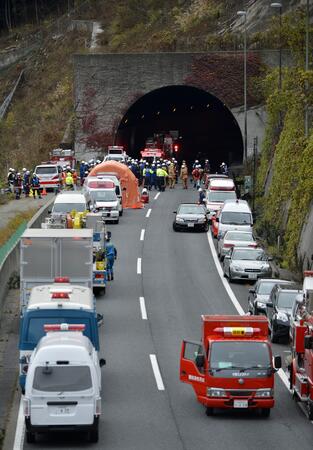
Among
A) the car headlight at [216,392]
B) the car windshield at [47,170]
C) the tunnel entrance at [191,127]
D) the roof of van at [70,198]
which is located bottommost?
the car headlight at [216,392]

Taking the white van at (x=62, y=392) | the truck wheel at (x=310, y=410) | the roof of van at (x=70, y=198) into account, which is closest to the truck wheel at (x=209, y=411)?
the truck wheel at (x=310, y=410)

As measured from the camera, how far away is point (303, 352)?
86.5ft

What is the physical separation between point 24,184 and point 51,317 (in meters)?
44.3

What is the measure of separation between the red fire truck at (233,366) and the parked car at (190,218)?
1247 inches

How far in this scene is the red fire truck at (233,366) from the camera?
83.5 feet

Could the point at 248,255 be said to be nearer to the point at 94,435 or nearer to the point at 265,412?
the point at 265,412

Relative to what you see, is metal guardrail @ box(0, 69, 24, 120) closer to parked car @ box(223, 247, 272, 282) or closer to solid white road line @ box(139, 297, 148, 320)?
parked car @ box(223, 247, 272, 282)

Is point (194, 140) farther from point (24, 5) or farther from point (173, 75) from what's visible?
point (24, 5)

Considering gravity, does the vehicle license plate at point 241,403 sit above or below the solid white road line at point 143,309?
above

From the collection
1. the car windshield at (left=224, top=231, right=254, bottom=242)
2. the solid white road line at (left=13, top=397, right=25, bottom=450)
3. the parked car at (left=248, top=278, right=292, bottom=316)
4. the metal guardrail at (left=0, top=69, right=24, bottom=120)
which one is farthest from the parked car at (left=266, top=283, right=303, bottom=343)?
the metal guardrail at (left=0, top=69, right=24, bottom=120)

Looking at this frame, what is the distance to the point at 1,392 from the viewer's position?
2812 centimetres

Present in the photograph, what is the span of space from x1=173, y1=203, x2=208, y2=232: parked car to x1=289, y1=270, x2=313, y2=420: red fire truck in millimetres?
29959

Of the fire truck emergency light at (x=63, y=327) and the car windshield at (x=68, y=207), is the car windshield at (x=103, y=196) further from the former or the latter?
the fire truck emergency light at (x=63, y=327)

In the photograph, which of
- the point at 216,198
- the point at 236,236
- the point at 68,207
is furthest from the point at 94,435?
the point at 216,198
